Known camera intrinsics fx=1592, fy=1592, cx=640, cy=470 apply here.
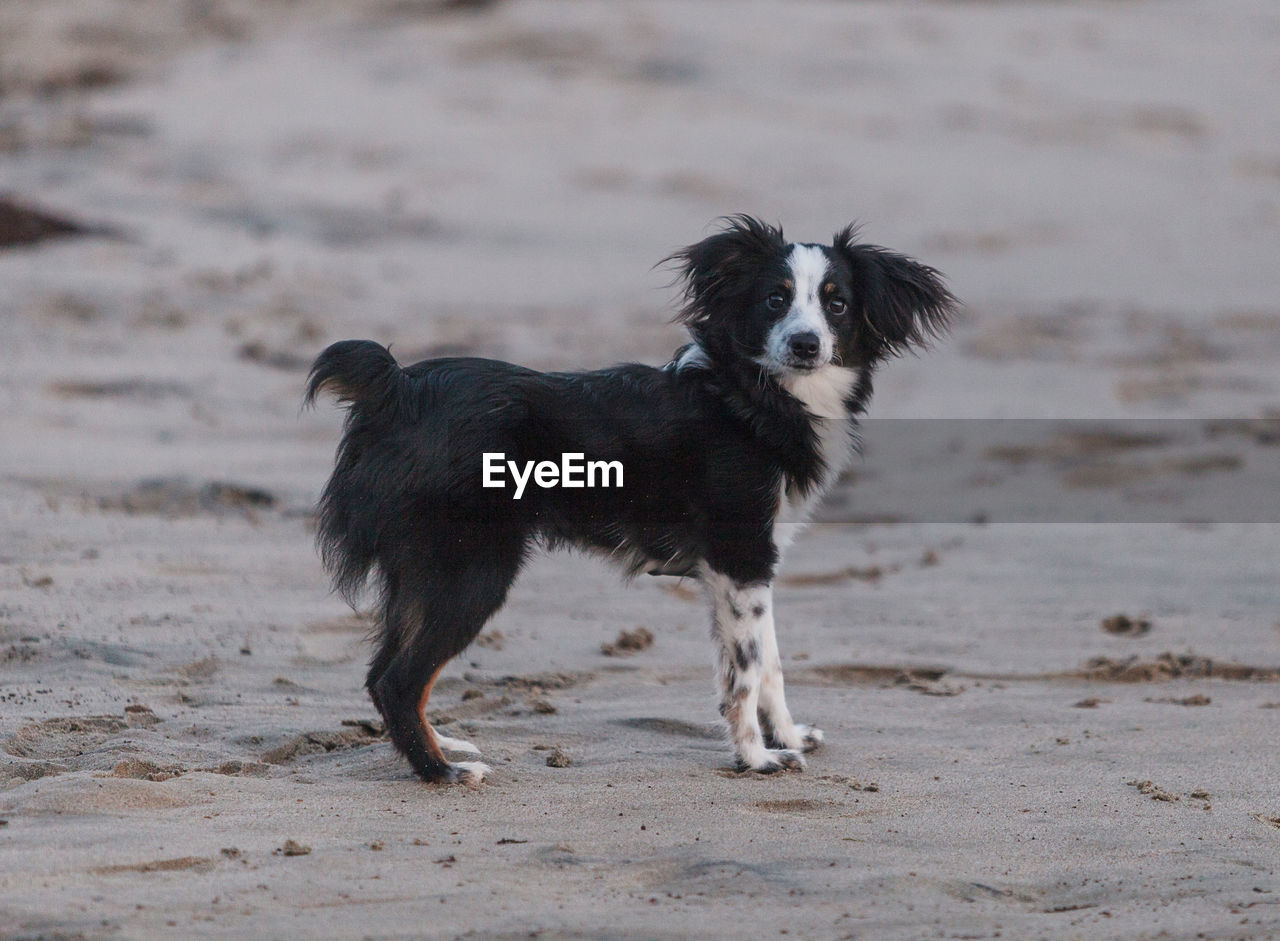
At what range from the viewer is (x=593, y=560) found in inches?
270

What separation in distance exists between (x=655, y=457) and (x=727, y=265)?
72 cm

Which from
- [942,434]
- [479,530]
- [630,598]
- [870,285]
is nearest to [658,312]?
[942,434]

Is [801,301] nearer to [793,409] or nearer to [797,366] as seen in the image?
[797,366]

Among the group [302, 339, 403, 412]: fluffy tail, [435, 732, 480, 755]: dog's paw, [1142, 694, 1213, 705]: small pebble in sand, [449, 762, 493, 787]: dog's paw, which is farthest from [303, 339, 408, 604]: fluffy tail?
[1142, 694, 1213, 705]: small pebble in sand

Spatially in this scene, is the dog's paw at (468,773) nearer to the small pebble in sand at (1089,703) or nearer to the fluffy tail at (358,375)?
the fluffy tail at (358,375)

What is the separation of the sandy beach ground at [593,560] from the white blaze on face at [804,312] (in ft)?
3.80

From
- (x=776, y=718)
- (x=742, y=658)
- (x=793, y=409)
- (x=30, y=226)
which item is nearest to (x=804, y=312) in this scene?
(x=793, y=409)

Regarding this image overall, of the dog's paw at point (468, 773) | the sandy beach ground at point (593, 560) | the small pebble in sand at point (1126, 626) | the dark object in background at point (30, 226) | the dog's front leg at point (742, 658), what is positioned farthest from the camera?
the dark object in background at point (30, 226)

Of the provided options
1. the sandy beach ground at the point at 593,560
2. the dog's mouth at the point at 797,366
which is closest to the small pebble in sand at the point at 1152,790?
the sandy beach ground at the point at 593,560

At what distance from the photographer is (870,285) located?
4926 millimetres

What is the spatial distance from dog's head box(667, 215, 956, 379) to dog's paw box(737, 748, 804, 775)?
3.59 ft

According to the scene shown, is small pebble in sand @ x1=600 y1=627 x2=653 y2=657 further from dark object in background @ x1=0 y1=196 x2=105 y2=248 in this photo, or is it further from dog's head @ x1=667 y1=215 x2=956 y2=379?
dark object in background @ x1=0 y1=196 x2=105 y2=248

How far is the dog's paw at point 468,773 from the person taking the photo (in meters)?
4.14

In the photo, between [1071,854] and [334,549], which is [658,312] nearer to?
[334,549]
